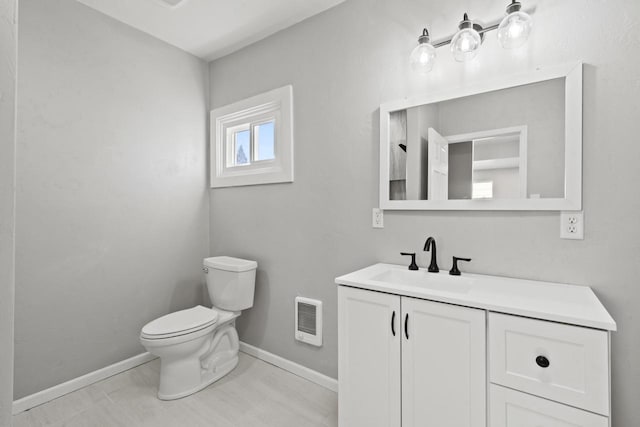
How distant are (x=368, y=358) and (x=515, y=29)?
160cm

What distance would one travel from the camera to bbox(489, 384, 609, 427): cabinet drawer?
965mm

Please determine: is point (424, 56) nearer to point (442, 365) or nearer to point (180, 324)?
point (442, 365)

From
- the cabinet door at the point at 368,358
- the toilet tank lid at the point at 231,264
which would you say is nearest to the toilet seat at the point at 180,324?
the toilet tank lid at the point at 231,264

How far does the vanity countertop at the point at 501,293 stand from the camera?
3.32 ft

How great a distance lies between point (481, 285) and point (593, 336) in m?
0.44

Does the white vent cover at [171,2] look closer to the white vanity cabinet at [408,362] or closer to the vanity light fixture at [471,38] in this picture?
the vanity light fixture at [471,38]

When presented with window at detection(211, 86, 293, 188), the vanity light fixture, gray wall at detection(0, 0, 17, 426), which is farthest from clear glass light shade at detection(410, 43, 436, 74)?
gray wall at detection(0, 0, 17, 426)

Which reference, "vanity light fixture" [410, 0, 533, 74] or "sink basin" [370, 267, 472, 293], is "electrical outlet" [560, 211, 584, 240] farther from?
"vanity light fixture" [410, 0, 533, 74]

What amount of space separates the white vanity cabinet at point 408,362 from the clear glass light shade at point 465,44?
1.18m

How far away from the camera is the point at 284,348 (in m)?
2.32

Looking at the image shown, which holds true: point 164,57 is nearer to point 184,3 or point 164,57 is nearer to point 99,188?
point 184,3

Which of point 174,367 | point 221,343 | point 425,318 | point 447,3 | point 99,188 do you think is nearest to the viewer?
point 425,318

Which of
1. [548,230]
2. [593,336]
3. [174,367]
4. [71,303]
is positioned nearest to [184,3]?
[71,303]

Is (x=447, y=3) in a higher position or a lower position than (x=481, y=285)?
higher
